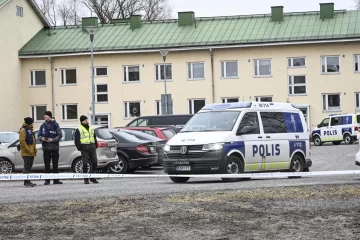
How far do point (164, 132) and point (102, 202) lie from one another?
57.1 ft

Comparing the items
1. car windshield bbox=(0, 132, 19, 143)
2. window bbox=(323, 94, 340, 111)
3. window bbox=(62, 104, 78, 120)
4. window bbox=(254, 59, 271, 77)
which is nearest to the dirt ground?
car windshield bbox=(0, 132, 19, 143)

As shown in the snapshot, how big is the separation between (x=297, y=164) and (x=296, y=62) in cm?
3736

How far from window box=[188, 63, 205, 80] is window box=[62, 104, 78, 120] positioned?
29.0 feet

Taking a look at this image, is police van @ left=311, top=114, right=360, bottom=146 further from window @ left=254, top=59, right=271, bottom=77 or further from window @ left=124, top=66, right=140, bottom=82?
window @ left=124, top=66, right=140, bottom=82

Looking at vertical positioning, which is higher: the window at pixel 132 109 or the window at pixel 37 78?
the window at pixel 37 78

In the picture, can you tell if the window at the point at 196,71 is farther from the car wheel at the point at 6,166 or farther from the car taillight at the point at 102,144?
the car taillight at the point at 102,144

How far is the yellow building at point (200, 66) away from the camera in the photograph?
58500mm

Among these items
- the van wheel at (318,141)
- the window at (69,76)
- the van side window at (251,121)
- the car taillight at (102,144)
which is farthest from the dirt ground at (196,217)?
the window at (69,76)

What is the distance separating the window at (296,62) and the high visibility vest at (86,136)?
3904 centimetres

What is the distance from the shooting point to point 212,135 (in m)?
20.3

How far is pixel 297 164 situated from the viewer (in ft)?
73.2

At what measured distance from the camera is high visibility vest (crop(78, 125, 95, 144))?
70.0 ft

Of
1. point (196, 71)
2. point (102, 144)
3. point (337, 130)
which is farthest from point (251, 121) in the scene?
point (196, 71)

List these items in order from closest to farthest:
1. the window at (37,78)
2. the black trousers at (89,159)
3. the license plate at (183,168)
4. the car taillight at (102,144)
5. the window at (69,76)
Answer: the license plate at (183,168), the black trousers at (89,159), the car taillight at (102,144), the window at (69,76), the window at (37,78)
